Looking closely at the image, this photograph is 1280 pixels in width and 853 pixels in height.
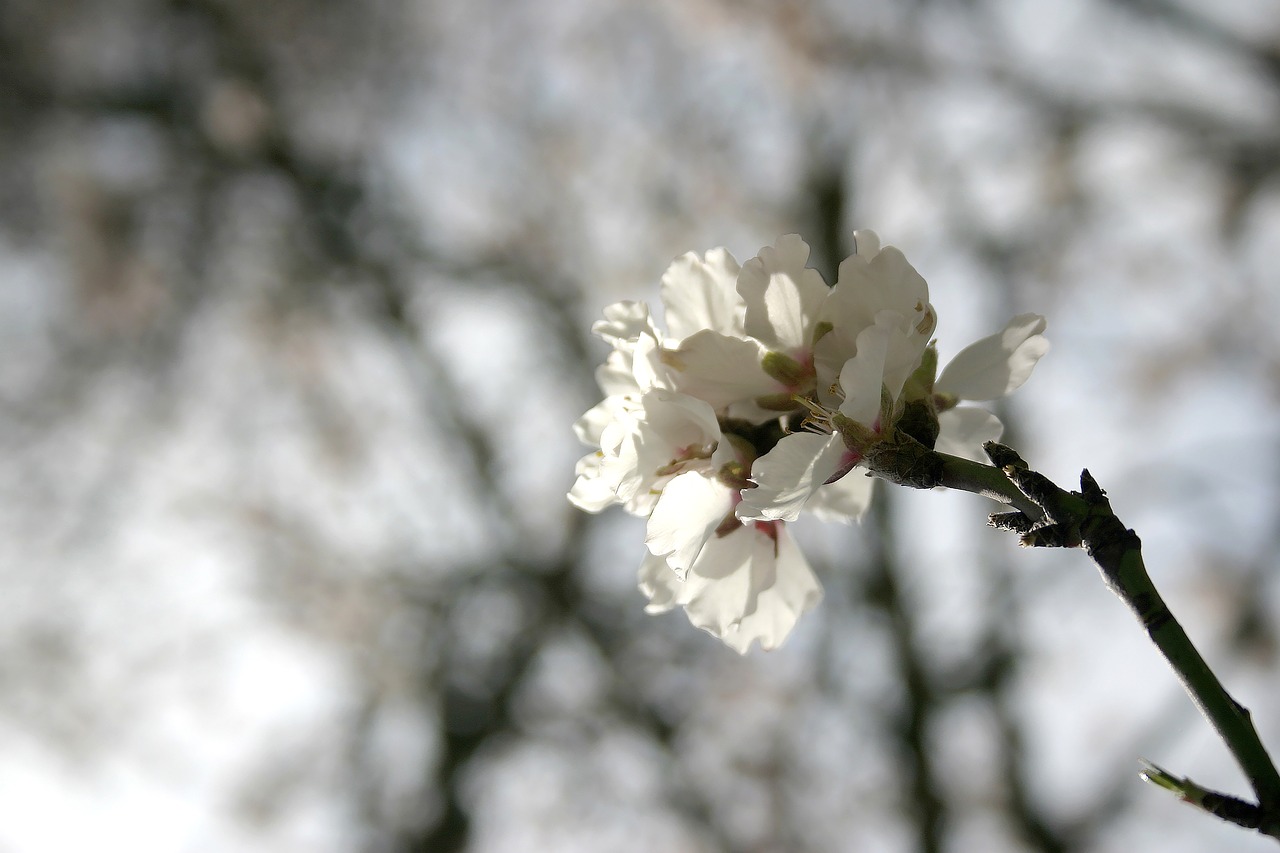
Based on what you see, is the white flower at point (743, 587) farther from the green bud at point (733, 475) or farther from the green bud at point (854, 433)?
the green bud at point (854, 433)

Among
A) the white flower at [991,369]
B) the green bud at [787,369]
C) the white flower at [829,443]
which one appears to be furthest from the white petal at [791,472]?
the white flower at [991,369]

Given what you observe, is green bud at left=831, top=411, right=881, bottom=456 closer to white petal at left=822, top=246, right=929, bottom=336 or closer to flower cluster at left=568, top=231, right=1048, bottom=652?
flower cluster at left=568, top=231, right=1048, bottom=652

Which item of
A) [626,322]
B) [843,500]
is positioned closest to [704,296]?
[626,322]

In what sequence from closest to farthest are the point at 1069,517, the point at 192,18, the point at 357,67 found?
the point at 1069,517, the point at 192,18, the point at 357,67

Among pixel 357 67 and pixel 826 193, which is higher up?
pixel 826 193

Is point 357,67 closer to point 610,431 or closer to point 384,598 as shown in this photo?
point 384,598

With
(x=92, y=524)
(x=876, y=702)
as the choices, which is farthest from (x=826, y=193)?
(x=92, y=524)
